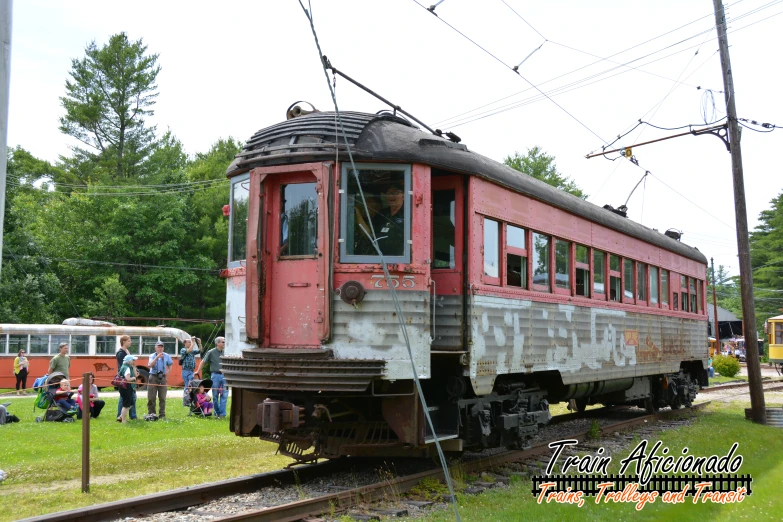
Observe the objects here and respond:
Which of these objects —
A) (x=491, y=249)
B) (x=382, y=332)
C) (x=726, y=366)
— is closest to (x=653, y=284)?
(x=491, y=249)

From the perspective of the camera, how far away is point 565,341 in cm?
1068

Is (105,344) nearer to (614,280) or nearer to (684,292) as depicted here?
(684,292)

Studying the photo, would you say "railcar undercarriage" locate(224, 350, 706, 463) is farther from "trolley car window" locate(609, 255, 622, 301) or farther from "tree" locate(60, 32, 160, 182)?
"tree" locate(60, 32, 160, 182)

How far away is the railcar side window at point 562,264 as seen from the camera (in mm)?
10734

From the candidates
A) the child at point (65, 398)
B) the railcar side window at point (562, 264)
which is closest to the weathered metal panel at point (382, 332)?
the railcar side window at point (562, 264)

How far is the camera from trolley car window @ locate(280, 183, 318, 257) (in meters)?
8.09

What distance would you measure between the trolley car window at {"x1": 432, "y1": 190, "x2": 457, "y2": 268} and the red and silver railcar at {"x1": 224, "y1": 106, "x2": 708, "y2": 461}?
2cm

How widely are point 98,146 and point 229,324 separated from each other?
144 ft

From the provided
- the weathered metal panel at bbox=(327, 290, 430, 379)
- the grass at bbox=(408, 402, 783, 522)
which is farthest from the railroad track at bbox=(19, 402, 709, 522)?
the weathered metal panel at bbox=(327, 290, 430, 379)

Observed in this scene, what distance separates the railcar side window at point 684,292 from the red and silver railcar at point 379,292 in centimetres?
850

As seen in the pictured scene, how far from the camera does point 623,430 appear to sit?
13648mm

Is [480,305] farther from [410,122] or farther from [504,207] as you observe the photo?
[410,122]

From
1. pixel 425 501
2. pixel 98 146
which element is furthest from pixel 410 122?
pixel 98 146

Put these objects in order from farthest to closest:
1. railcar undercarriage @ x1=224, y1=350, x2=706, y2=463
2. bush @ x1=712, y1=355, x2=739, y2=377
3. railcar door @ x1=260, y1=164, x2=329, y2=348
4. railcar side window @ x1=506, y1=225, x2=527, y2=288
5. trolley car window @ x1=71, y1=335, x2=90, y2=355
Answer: bush @ x1=712, y1=355, x2=739, y2=377, trolley car window @ x1=71, y1=335, x2=90, y2=355, railcar side window @ x1=506, y1=225, x2=527, y2=288, railcar door @ x1=260, y1=164, x2=329, y2=348, railcar undercarriage @ x1=224, y1=350, x2=706, y2=463
